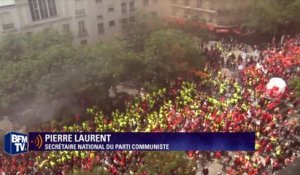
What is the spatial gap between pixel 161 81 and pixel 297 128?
8.76 metres

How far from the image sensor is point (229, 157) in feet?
53.8

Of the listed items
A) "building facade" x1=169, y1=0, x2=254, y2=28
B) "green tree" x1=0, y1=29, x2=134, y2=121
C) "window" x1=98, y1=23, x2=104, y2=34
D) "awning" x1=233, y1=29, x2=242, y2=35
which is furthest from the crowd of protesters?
"window" x1=98, y1=23, x2=104, y2=34

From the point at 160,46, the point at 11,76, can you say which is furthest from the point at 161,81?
the point at 11,76

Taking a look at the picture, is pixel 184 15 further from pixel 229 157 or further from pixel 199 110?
pixel 229 157

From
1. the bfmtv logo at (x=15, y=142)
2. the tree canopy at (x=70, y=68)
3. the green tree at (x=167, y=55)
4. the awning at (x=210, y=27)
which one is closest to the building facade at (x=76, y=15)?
the tree canopy at (x=70, y=68)

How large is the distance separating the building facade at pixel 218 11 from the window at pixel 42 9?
1419cm

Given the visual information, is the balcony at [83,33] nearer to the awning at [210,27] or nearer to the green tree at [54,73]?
the green tree at [54,73]

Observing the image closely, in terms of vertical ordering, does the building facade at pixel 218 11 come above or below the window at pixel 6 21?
below

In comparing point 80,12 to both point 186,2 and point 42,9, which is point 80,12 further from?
point 186,2

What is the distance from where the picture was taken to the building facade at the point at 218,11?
3331 centimetres

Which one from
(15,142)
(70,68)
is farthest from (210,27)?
(15,142)

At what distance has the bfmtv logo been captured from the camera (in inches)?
572

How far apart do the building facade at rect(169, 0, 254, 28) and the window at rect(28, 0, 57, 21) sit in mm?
14186

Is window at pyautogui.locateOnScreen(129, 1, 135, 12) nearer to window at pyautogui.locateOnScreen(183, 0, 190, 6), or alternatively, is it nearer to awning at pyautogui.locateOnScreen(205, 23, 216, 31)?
window at pyautogui.locateOnScreen(183, 0, 190, 6)
